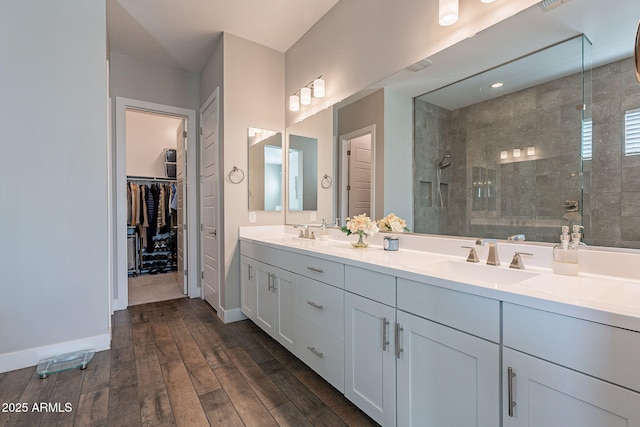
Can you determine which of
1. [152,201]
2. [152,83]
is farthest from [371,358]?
[152,201]

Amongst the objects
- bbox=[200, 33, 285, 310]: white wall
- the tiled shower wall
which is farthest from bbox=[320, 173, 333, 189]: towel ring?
the tiled shower wall

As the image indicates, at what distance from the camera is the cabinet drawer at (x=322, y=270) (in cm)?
163

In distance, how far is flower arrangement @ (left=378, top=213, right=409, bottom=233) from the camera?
6.34 ft

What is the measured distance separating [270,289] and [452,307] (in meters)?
1.55

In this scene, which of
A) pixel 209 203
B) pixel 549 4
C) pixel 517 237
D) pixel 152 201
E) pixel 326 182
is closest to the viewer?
pixel 549 4

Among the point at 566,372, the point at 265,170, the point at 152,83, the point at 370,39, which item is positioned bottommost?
the point at 566,372

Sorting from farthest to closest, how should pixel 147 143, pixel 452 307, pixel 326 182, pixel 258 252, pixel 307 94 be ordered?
pixel 147 143 < pixel 307 94 < pixel 326 182 < pixel 258 252 < pixel 452 307

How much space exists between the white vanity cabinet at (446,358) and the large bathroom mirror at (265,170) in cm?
211

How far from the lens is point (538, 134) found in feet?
4.38

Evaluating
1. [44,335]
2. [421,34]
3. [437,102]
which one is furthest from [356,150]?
[44,335]

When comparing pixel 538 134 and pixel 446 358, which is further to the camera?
pixel 538 134

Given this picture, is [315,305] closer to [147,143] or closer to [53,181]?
[53,181]

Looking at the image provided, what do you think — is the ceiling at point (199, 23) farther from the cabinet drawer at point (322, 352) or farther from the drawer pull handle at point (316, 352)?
the drawer pull handle at point (316, 352)

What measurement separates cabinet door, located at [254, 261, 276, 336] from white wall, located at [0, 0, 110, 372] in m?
1.19
